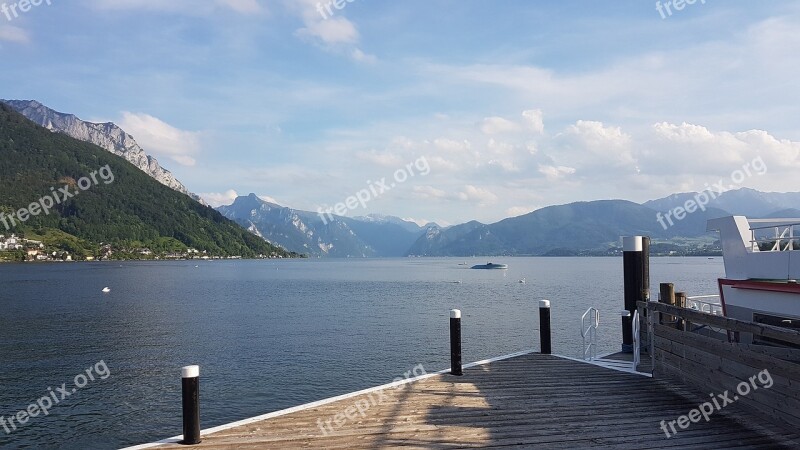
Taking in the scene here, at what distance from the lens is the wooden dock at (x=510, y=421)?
7828 millimetres

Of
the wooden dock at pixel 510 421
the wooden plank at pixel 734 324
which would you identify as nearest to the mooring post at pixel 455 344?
the wooden dock at pixel 510 421

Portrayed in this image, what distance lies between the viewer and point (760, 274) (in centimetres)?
1230

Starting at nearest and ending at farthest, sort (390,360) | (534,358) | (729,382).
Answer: (729,382) → (534,358) → (390,360)

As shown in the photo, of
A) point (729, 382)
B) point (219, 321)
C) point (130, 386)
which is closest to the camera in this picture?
point (729, 382)

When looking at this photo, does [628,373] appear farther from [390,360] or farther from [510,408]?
[390,360]

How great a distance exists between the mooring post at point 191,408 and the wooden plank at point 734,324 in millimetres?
8292

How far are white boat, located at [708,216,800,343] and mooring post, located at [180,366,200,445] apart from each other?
11134 millimetres

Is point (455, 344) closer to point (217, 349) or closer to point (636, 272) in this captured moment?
point (636, 272)

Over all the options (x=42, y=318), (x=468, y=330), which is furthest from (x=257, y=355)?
(x=42, y=318)

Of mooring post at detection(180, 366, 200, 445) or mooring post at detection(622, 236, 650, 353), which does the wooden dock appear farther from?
mooring post at detection(622, 236, 650, 353)

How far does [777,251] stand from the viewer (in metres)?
11.8

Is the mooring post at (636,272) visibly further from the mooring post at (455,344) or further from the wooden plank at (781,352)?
the wooden plank at (781,352)

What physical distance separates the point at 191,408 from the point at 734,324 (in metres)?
8.55

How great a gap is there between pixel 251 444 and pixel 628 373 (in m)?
8.62
